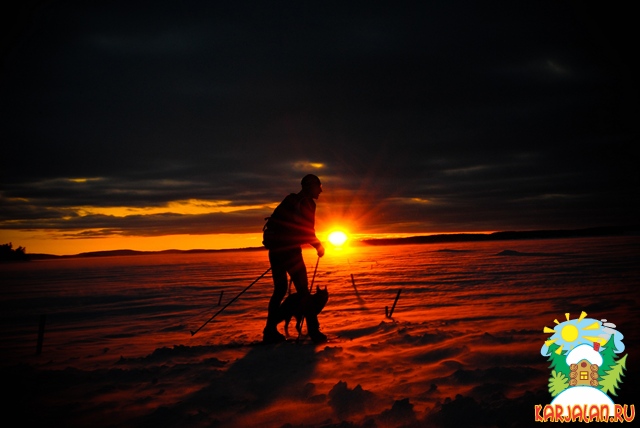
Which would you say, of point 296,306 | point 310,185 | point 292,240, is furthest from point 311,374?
point 310,185

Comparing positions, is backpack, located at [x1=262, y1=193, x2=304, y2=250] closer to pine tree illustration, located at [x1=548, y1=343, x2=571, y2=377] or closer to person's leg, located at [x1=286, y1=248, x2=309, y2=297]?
person's leg, located at [x1=286, y1=248, x2=309, y2=297]

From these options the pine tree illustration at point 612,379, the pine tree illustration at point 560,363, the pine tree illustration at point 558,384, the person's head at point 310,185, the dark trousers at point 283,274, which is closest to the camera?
the pine tree illustration at point 612,379

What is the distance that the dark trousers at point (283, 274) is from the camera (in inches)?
259

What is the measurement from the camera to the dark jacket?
659 cm

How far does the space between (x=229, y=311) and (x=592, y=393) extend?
34.0 feet

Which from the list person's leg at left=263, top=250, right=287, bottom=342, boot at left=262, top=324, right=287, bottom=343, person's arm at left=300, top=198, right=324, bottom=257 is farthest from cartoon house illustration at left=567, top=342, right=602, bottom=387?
boot at left=262, top=324, right=287, bottom=343

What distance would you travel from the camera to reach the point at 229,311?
12539 mm

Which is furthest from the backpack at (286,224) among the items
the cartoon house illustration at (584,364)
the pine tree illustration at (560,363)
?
the cartoon house illustration at (584,364)

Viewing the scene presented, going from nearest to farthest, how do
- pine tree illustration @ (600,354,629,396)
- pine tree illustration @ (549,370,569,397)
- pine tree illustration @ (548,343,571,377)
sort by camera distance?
pine tree illustration @ (600,354,629,396)
pine tree illustration @ (549,370,569,397)
pine tree illustration @ (548,343,571,377)

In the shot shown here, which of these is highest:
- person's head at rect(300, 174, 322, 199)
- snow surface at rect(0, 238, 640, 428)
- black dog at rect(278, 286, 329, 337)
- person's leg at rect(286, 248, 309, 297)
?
person's head at rect(300, 174, 322, 199)

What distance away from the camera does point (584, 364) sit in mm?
3727

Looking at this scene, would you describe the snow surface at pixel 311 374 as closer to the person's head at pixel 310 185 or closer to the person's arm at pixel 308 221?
the person's arm at pixel 308 221

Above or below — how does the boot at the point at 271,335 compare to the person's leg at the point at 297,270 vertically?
below

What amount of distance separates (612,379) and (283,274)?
14.4 ft
